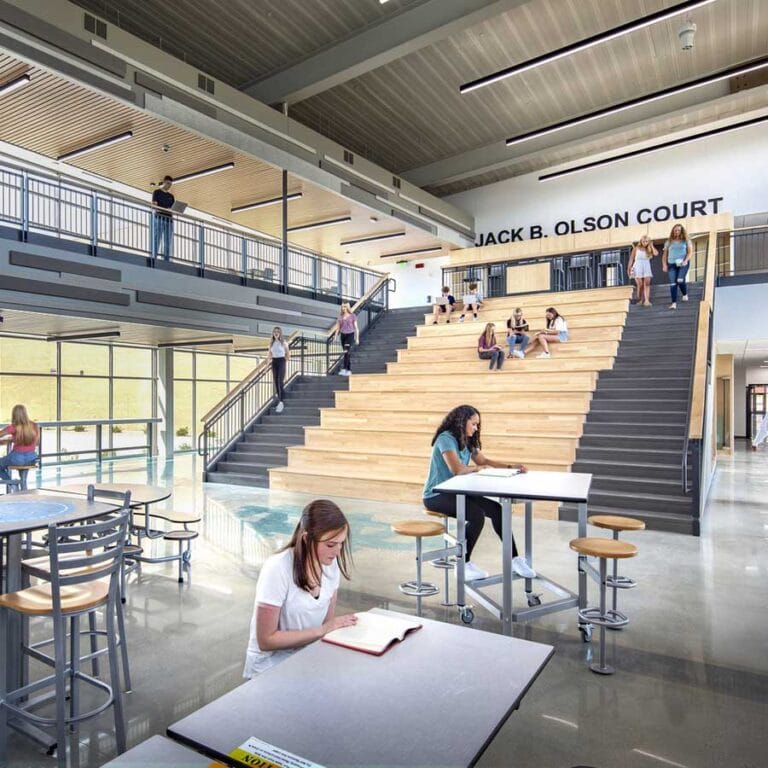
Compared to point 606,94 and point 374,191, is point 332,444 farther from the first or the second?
point 606,94

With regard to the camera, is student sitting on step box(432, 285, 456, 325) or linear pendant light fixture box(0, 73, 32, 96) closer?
linear pendant light fixture box(0, 73, 32, 96)

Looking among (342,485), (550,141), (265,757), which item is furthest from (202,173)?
(265,757)

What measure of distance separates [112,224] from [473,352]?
694 centimetres

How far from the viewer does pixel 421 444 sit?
914 centimetres

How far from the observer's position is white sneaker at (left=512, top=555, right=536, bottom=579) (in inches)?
163

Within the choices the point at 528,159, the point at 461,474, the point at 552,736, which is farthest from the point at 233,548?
the point at 528,159

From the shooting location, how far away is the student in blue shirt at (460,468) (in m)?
4.33

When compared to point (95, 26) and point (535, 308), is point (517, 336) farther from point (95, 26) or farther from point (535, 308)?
point (95, 26)

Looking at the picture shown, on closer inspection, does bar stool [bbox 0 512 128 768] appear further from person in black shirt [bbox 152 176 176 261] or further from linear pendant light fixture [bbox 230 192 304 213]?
linear pendant light fixture [bbox 230 192 304 213]

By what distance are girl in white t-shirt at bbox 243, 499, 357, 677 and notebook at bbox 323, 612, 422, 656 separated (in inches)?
6.8

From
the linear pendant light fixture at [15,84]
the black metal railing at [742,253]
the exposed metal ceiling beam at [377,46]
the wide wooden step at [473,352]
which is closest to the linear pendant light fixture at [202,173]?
the exposed metal ceiling beam at [377,46]

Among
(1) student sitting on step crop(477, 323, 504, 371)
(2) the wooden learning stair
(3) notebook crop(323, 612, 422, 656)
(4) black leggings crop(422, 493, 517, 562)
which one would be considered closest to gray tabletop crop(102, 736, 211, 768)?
(3) notebook crop(323, 612, 422, 656)

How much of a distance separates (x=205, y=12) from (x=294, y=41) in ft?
5.44

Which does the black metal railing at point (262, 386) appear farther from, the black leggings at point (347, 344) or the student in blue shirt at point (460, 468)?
the student in blue shirt at point (460, 468)
